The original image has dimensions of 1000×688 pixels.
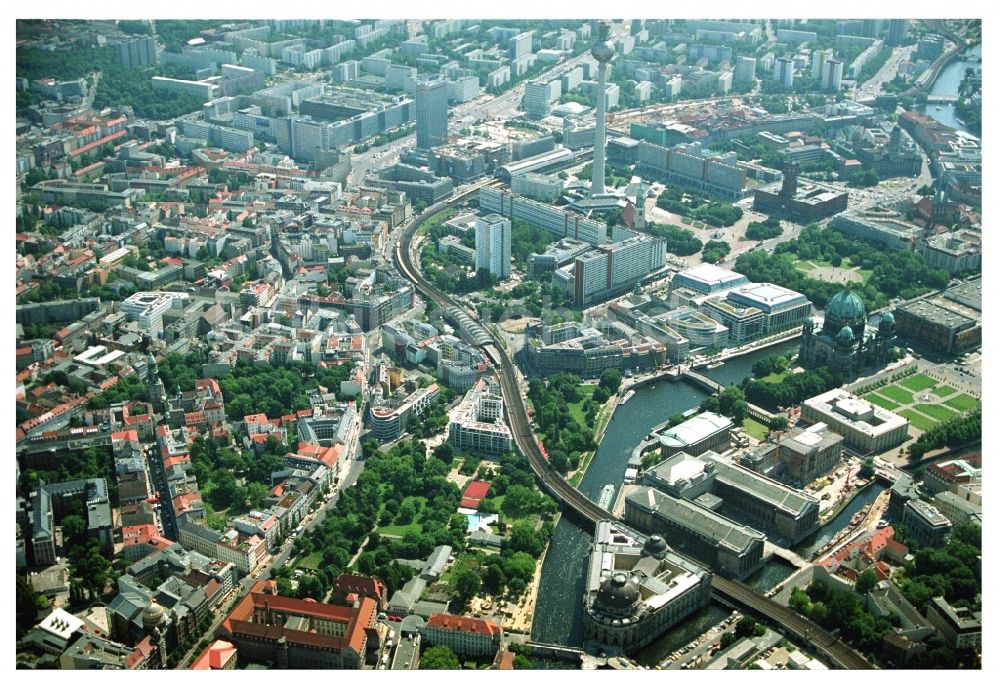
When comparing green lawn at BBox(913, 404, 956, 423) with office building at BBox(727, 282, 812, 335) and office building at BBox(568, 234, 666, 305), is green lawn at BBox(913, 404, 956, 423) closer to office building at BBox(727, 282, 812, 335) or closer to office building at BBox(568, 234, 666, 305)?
office building at BBox(727, 282, 812, 335)

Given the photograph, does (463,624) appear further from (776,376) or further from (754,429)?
(776,376)

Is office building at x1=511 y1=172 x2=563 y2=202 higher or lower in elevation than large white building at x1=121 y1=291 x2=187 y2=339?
higher

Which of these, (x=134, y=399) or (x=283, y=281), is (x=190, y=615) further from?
(x=283, y=281)

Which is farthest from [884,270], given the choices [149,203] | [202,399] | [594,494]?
[149,203]

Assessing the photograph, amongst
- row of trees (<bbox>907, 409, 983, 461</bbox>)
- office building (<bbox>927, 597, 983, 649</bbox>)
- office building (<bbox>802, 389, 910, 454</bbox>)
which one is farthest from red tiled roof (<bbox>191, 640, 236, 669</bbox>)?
row of trees (<bbox>907, 409, 983, 461</bbox>)

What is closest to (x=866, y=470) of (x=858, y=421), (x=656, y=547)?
(x=858, y=421)

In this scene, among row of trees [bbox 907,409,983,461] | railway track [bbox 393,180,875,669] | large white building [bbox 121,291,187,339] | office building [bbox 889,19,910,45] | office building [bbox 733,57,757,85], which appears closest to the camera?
railway track [bbox 393,180,875,669]

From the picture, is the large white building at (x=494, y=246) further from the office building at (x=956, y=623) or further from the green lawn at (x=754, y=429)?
the office building at (x=956, y=623)
